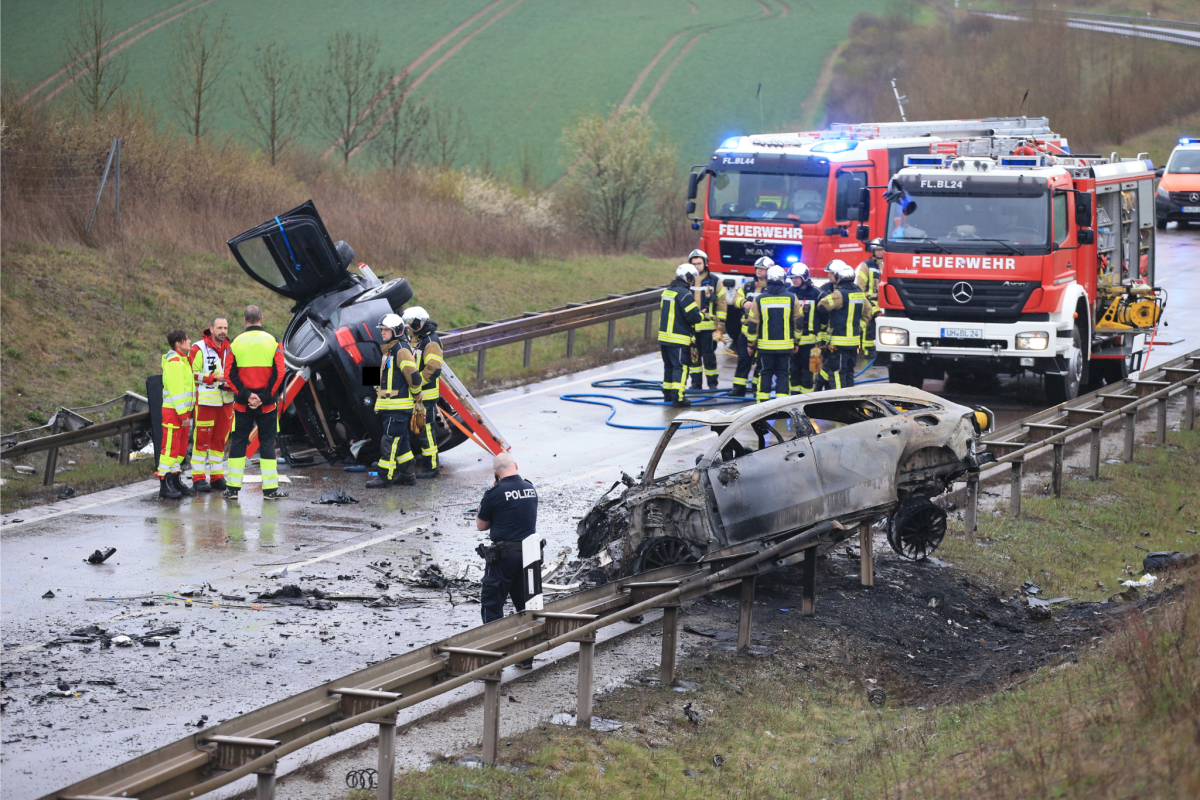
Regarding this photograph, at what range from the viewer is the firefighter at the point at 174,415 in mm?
12664

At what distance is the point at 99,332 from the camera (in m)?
18.5

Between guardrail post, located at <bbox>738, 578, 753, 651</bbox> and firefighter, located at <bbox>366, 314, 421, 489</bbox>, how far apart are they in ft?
18.7

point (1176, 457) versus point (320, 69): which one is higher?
point (320, 69)

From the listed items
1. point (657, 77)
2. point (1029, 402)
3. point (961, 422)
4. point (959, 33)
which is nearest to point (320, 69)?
point (657, 77)

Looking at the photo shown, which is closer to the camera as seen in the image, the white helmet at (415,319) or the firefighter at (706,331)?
the white helmet at (415,319)

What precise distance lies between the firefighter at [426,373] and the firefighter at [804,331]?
202 inches

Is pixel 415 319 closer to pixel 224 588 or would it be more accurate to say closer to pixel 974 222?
pixel 224 588

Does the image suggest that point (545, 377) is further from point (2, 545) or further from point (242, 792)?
point (242, 792)

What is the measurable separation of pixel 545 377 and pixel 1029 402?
24.0 ft

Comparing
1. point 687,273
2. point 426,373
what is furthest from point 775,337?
point 426,373

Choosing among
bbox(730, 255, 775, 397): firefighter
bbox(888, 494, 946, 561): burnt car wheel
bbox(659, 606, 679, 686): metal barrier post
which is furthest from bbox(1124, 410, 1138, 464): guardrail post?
bbox(659, 606, 679, 686): metal barrier post

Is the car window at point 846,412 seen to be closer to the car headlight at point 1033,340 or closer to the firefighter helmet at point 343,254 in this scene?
the car headlight at point 1033,340

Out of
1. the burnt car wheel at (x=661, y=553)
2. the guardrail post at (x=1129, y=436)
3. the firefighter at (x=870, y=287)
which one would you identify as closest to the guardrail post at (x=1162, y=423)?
the guardrail post at (x=1129, y=436)

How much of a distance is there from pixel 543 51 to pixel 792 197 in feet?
173
